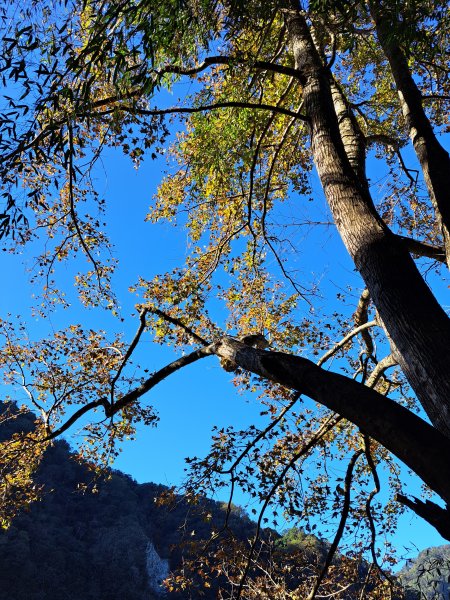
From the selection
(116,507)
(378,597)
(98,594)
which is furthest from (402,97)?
(116,507)

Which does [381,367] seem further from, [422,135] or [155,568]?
[155,568]

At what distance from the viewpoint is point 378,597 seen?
6.76m

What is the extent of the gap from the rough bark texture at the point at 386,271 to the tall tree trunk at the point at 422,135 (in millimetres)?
589

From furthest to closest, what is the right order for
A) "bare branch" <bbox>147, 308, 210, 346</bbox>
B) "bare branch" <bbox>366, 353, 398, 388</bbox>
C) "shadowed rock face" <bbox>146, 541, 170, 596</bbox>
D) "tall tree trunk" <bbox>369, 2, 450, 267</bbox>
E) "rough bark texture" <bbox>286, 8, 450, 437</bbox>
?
"shadowed rock face" <bbox>146, 541, 170, 596</bbox> → "bare branch" <bbox>147, 308, 210, 346</bbox> → "bare branch" <bbox>366, 353, 398, 388</bbox> → "tall tree trunk" <bbox>369, 2, 450, 267</bbox> → "rough bark texture" <bbox>286, 8, 450, 437</bbox>

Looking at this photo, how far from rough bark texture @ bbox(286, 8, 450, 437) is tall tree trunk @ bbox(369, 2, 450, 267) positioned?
0.59 m

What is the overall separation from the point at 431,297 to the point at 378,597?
5.98 metres

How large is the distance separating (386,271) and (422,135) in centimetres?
190

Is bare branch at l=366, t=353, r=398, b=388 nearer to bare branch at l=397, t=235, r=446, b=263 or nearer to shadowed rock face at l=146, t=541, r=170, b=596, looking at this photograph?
bare branch at l=397, t=235, r=446, b=263

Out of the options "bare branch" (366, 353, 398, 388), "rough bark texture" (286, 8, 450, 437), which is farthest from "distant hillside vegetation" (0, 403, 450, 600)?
"rough bark texture" (286, 8, 450, 437)

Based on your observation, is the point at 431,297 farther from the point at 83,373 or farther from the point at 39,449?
the point at 39,449

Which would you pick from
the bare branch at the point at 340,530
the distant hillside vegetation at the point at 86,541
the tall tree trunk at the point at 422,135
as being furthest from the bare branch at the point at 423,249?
the distant hillside vegetation at the point at 86,541

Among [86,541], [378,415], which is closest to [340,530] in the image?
[378,415]

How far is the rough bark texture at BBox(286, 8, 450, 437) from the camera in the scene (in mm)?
2367

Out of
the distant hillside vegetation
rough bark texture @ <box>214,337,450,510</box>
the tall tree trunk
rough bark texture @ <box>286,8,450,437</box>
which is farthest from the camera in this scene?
the distant hillside vegetation
